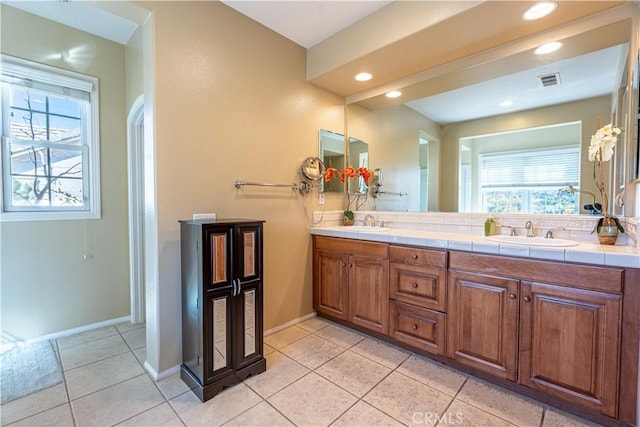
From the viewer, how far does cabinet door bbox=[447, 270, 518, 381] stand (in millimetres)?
1673

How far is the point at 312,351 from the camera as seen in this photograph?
2221mm

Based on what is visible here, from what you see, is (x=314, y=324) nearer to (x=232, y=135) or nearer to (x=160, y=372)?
(x=160, y=372)

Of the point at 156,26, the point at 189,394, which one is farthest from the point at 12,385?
the point at 156,26

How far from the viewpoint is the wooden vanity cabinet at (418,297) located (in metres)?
1.96

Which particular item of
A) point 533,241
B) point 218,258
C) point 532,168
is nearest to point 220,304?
point 218,258

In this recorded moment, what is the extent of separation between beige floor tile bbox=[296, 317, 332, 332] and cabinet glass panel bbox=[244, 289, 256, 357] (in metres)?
0.80

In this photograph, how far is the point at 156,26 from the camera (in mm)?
1800

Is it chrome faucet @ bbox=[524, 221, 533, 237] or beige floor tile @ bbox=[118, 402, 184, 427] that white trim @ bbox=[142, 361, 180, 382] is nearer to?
beige floor tile @ bbox=[118, 402, 184, 427]

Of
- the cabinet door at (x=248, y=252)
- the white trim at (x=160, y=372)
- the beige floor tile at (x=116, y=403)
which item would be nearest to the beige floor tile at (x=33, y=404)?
the beige floor tile at (x=116, y=403)

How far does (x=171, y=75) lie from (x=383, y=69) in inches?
65.9

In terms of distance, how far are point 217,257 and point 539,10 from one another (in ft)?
7.98

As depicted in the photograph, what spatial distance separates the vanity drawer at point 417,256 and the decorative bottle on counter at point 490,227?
1.62ft

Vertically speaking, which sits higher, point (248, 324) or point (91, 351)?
point (248, 324)

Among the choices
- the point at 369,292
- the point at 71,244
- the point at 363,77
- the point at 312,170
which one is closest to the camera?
the point at 369,292
